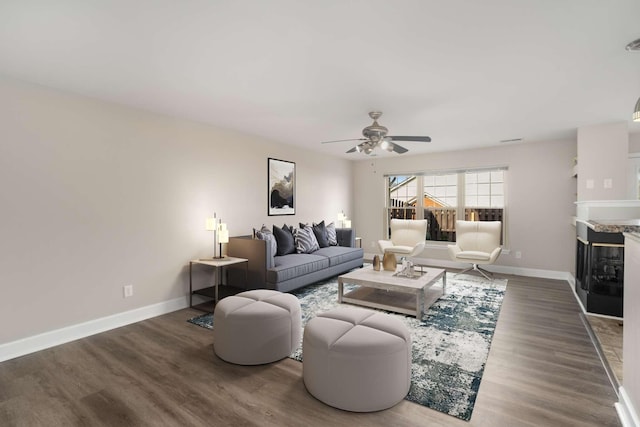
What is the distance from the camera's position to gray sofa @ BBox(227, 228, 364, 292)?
4.09 metres

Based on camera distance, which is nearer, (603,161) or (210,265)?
(210,265)

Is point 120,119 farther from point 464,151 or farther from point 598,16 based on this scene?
point 464,151

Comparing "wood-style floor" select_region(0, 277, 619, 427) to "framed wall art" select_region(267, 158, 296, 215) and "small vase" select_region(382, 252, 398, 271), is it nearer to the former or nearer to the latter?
"small vase" select_region(382, 252, 398, 271)

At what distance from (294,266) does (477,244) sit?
11.4 ft

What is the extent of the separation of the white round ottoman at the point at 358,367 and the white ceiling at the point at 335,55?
6.59 feet

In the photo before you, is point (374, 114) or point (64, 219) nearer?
point (64, 219)

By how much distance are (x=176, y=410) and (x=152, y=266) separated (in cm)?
214

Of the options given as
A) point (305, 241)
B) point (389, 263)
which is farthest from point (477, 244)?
point (305, 241)

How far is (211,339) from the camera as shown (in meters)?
3.04

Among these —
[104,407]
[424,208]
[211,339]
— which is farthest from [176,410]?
[424,208]

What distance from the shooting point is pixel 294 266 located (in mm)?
4293

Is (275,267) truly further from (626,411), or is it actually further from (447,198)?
(447,198)

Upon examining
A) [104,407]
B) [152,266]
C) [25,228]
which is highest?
[25,228]

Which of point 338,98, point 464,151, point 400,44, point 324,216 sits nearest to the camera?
point 400,44
